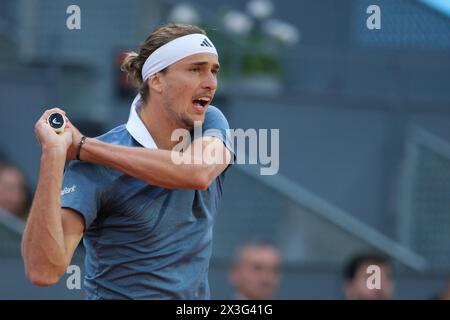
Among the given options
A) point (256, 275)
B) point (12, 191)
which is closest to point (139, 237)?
point (256, 275)

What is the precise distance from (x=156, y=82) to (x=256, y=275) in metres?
3.34

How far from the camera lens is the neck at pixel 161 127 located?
4.36m

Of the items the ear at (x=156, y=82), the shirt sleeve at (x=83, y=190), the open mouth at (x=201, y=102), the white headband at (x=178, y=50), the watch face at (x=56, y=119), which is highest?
the white headband at (x=178, y=50)

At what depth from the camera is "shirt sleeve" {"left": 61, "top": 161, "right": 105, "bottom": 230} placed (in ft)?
Answer: 13.3

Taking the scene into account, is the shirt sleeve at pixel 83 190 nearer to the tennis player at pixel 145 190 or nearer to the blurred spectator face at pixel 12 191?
the tennis player at pixel 145 190

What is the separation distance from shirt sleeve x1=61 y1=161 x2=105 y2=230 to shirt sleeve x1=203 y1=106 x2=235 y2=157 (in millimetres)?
516

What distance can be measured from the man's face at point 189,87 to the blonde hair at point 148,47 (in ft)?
0.25

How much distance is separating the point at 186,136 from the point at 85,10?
7451 millimetres

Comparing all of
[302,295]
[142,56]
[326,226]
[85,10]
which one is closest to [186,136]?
[142,56]

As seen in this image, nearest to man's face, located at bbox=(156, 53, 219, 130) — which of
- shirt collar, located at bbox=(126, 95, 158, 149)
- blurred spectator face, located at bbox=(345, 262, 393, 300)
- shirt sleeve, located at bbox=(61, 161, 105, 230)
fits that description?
shirt collar, located at bbox=(126, 95, 158, 149)

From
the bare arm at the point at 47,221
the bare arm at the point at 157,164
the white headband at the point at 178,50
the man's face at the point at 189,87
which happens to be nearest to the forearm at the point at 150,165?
the bare arm at the point at 157,164

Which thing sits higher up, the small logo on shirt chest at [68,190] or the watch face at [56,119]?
the watch face at [56,119]

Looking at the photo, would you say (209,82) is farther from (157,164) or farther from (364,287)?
(364,287)

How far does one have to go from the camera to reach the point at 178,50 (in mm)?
4340
